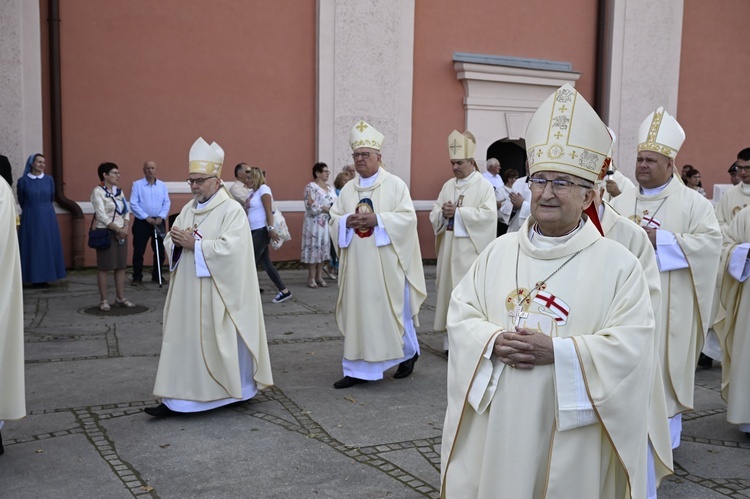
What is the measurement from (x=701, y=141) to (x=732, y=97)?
1286mm

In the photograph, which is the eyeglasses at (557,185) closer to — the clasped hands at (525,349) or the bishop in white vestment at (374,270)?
the clasped hands at (525,349)

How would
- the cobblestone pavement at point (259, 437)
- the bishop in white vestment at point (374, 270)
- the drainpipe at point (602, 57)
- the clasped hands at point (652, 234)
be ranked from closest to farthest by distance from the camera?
the cobblestone pavement at point (259, 437) → the clasped hands at point (652, 234) → the bishop in white vestment at point (374, 270) → the drainpipe at point (602, 57)

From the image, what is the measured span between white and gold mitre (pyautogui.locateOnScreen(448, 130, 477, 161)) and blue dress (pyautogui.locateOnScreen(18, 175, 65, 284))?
19.7ft

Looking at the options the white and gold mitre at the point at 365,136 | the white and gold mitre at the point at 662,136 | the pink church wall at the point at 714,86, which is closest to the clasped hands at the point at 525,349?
the white and gold mitre at the point at 662,136

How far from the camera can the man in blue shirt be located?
10836mm

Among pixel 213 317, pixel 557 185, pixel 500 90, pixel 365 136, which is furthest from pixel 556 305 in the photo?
pixel 500 90

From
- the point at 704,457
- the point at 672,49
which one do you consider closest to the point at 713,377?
Answer: the point at 704,457

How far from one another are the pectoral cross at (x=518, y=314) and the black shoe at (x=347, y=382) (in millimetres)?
3579

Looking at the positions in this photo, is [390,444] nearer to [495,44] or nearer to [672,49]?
[495,44]

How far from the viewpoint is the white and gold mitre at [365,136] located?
6570 millimetres

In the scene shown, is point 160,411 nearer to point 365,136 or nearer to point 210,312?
point 210,312

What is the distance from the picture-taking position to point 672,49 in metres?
16.2

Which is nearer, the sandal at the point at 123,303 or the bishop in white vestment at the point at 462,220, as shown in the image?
the bishop in white vestment at the point at 462,220

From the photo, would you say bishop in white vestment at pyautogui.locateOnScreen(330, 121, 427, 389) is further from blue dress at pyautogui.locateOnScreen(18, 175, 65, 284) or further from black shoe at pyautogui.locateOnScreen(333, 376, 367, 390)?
blue dress at pyautogui.locateOnScreen(18, 175, 65, 284)
